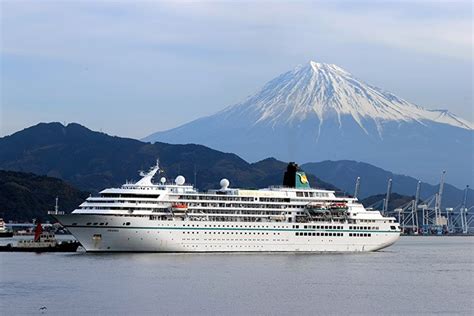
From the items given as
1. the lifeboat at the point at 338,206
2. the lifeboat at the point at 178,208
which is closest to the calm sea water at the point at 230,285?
the lifeboat at the point at 178,208

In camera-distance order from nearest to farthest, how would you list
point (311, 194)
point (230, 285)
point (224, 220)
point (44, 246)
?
point (230, 285) → point (224, 220) → point (311, 194) → point (44, 246)

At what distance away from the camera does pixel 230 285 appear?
5506 cm

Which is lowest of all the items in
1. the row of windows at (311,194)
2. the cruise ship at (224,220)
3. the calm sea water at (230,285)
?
the calm sea water at (230,285)

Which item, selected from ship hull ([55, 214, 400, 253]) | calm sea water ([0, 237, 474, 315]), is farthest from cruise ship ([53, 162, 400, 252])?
calm sea water ([0, 237, 474, 315])

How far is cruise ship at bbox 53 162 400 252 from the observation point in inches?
2901

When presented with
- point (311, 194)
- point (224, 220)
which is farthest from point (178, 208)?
point (311, 194)

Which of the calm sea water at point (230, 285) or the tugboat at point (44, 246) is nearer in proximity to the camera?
the calm sea water at point (230, 285)

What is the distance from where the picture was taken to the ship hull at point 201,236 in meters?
73.4

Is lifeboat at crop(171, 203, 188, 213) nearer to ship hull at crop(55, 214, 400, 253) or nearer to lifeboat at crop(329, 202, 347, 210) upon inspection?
ship hull at crop(55, 214, 400, 253)

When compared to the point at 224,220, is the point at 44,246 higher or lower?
lower

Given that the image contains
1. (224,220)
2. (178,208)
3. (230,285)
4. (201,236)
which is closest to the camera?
(230,285)

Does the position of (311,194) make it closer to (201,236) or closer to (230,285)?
(201,236)

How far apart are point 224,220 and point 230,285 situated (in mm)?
22281

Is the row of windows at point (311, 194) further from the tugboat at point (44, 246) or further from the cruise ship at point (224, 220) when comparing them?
the tugboat at point (44, 246)
